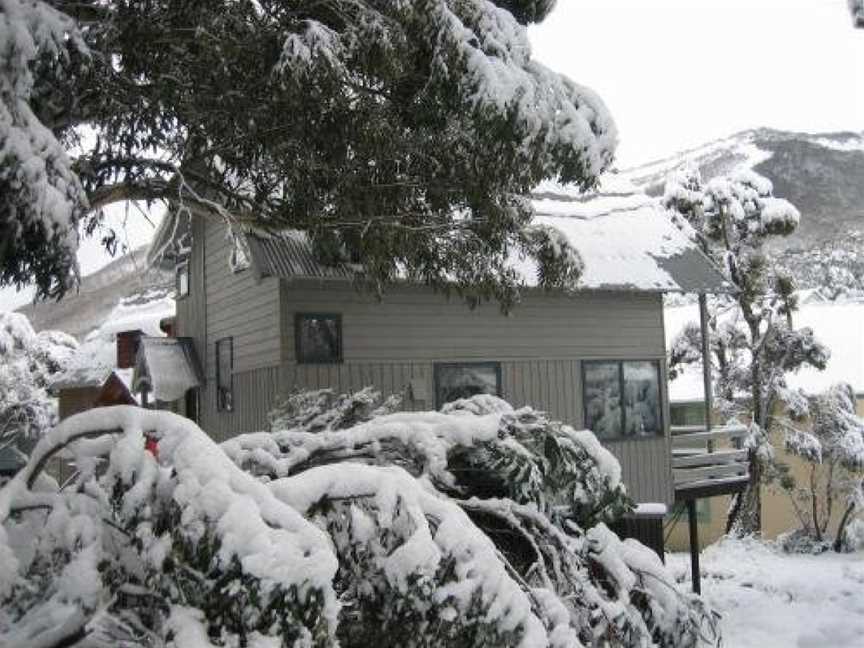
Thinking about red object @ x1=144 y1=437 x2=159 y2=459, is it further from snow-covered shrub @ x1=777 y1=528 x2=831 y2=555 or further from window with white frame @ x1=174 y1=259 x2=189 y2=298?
snow-covered shrub @ x1=777 y1=528 x2=831 y2=555

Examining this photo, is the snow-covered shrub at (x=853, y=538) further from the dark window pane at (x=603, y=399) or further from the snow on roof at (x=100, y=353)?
the snow on roof at (x=100, y=353)

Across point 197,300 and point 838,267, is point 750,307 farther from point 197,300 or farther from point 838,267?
point 197,300

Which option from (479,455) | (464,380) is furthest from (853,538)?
(479,455)

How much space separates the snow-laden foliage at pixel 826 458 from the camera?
19188 mm

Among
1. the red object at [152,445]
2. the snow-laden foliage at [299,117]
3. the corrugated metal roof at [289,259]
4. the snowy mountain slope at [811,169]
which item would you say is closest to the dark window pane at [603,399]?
the corrugated metal roof at [289,259]

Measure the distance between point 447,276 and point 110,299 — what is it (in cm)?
2523

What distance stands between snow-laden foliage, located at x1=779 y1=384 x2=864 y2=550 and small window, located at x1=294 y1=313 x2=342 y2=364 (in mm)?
11641

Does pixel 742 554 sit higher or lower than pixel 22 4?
lower

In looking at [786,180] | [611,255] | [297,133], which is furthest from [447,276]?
[786,180]

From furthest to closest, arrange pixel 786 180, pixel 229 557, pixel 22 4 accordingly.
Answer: pixel 786 180, pixel 22 4, pixel 229 557

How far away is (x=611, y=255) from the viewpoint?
14562 millimetres

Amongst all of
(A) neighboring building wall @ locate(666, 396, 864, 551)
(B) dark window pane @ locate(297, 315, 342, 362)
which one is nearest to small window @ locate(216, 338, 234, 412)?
(B) dark window pane @ locate(297, 315, 342, 362)

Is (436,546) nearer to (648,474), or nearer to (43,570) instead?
(43,570)

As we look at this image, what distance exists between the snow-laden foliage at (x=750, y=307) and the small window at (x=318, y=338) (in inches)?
375
